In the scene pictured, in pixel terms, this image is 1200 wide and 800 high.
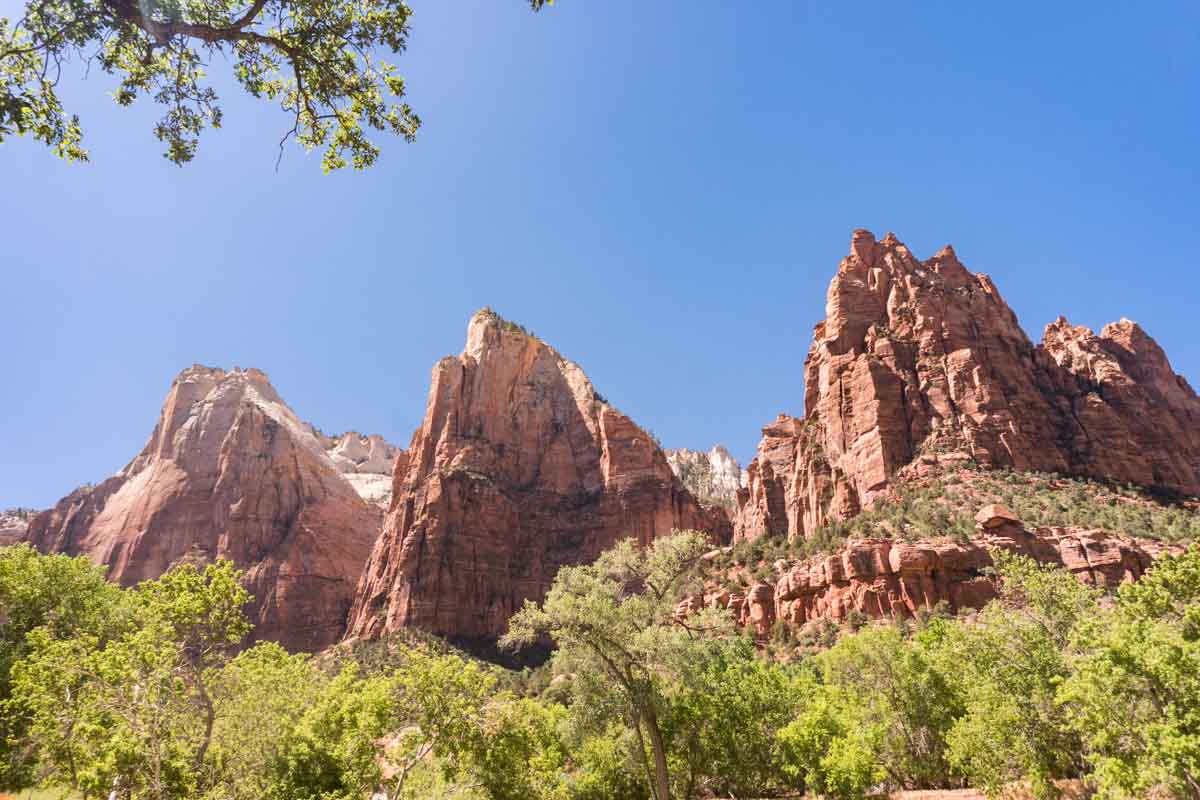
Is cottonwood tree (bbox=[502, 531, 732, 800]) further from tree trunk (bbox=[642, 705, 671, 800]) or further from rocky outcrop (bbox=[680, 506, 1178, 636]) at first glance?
rocky outcrop (bbox=[680, 506, 1178, 636])

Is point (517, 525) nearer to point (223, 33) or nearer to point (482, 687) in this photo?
point (482, 687)

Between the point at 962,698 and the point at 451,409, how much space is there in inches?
3923

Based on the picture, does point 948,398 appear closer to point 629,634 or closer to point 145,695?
point 629,634

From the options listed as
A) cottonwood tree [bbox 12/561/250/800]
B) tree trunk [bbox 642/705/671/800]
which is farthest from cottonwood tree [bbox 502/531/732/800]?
cottonwood tree [bbox 12/561/250/800]

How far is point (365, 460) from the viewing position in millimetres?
169375

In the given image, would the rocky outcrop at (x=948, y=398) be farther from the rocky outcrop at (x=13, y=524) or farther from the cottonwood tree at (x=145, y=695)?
the rocky outcrop at (x=13, y=524)

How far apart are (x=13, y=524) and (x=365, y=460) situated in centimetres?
6991

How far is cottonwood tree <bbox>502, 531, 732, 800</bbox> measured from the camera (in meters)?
19.9

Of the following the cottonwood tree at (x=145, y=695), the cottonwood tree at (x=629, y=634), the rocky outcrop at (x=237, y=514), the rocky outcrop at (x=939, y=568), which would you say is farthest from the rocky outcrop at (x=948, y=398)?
the rocky outcrop at (x=237, y=514)

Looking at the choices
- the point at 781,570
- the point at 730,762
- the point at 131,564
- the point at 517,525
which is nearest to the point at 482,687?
the point at 730,762

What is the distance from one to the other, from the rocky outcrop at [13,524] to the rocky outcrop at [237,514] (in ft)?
19.4

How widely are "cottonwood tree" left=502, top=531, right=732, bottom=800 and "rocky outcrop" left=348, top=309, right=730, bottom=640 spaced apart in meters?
77.6

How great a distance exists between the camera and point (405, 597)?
3664 inches

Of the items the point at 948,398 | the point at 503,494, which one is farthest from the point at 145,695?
the point at 503,494
